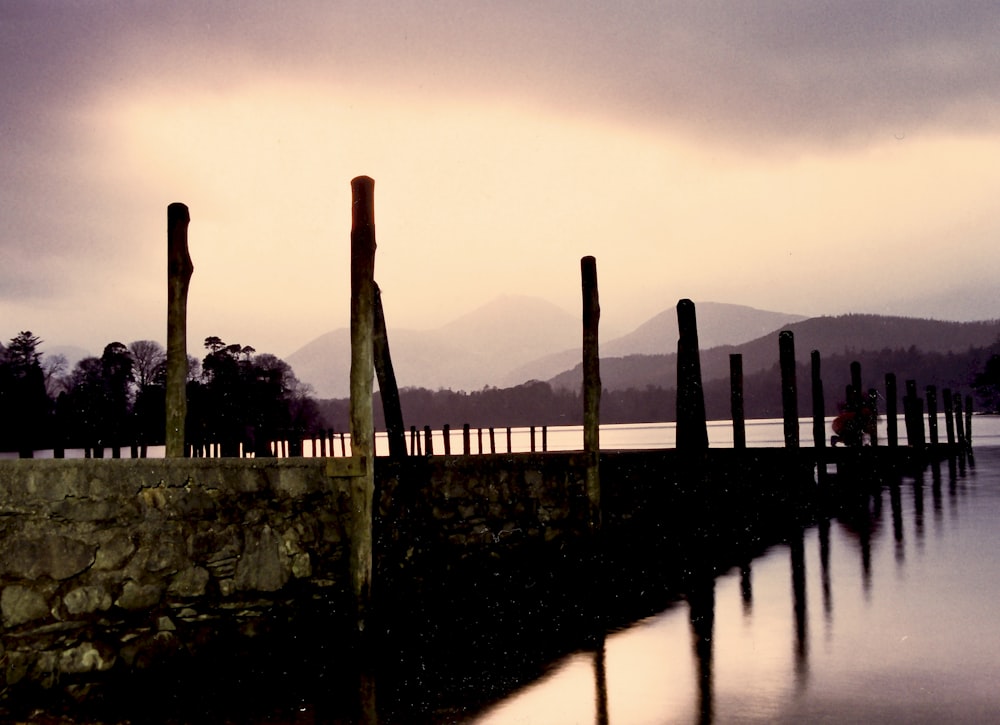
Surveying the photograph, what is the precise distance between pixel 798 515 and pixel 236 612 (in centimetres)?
1310

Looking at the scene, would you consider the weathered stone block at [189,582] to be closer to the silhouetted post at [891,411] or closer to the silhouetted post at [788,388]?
the silhouetted post at [788,388]

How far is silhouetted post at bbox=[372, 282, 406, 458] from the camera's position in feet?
36.0

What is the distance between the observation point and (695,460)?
1424 centimetres

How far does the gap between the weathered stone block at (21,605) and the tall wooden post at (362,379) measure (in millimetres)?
2293

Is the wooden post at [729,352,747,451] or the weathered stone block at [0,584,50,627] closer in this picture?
the weathered stone block at [0,584,50,627]

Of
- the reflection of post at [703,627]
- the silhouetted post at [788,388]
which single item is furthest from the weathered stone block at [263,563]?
the silhouetted post at [788,388]

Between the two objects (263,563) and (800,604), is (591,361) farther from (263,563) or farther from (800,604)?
(263,563)

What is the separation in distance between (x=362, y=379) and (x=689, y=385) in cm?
843

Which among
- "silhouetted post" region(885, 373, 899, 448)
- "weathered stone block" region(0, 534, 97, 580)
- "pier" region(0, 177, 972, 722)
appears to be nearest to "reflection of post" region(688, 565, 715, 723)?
"pier" region(0, 177, 972, 722)

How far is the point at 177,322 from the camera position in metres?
8.16

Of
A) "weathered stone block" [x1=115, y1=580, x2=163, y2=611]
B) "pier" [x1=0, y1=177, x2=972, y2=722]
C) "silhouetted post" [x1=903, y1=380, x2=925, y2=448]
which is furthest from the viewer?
"silhouetted post" [x1=903, y1=380, x2=925, y2=448]

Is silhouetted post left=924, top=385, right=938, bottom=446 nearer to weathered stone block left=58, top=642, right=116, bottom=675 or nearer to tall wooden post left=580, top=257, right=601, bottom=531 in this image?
tall wooden post left=580, top=257, right=601, bottom=531

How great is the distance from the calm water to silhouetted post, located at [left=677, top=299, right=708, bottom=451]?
3.18m

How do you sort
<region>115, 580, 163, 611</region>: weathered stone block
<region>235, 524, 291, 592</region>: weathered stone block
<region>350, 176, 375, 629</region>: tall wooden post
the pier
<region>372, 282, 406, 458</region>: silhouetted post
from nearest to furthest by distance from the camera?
the pier
<region>115, 580, 163, 611</region>: weathered stone block
<region>235, 524, 291, 592</region>: weathered stone block
<region>350, 176, 375, 629</region>: tall wooden post
<region>372, 282, 406, 458</region>: silhouetted post
